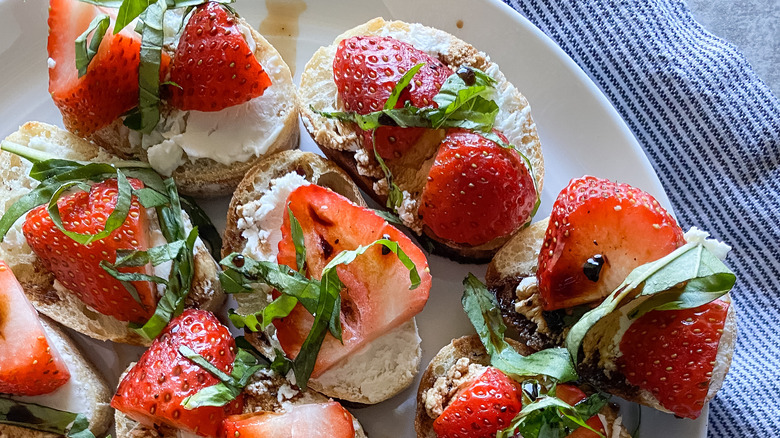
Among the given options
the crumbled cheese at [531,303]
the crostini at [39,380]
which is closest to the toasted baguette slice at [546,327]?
the crumbled cheese at [531,303]

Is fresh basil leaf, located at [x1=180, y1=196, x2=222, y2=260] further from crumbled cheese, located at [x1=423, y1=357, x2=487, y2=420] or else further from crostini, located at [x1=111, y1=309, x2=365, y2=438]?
crumbled cheese, located at [x1=423, y1=357, x2=487, y2=420]

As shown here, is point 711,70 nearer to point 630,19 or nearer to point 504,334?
point 630,19

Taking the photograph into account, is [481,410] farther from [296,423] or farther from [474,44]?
[474,44]

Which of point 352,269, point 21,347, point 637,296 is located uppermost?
point 637,296

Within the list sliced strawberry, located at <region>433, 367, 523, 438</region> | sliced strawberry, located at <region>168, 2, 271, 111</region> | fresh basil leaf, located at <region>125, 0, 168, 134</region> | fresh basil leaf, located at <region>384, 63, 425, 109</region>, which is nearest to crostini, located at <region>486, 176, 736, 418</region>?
sliced strawberry, located at <region>433, 367, 523, 438</region>

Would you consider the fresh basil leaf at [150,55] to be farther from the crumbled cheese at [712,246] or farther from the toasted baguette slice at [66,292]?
the crumbled cheese at [712,246]

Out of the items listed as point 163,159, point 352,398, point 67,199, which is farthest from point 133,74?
point 352,398

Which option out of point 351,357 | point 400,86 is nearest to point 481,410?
point 351,357
